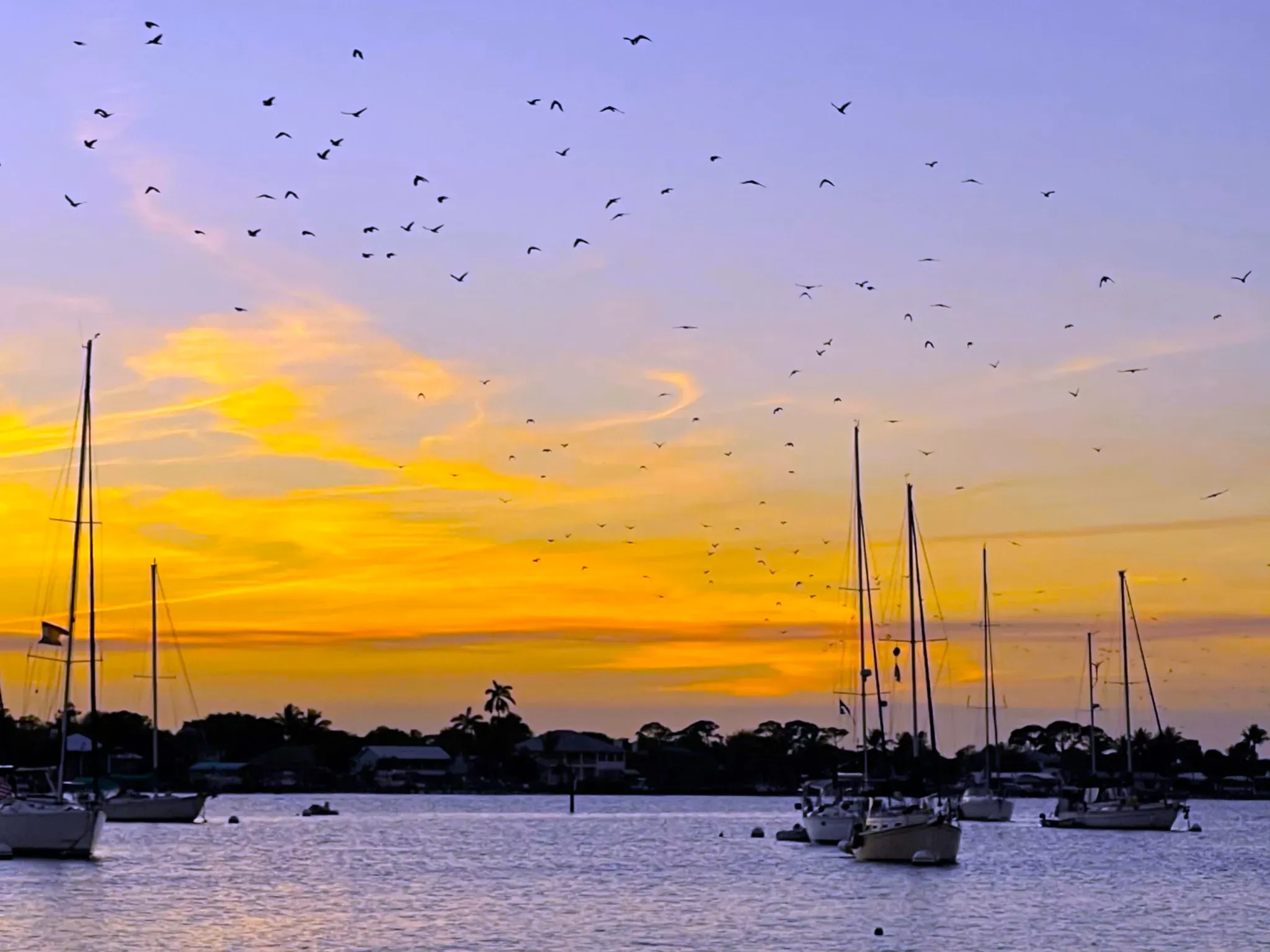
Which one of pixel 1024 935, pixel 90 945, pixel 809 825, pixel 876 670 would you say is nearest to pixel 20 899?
pixel 90 945

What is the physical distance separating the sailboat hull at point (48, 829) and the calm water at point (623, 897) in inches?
26.5

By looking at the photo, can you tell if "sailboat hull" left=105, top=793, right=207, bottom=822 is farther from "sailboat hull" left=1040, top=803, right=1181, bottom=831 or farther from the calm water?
"sailboat hull" left=1040, top=803, right=1181, bottom=831

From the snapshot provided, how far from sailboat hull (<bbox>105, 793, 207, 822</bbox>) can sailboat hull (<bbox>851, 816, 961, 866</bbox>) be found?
60075 mm

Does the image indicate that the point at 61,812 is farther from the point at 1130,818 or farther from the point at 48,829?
the point at 1130,818

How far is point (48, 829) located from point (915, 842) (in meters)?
31.6

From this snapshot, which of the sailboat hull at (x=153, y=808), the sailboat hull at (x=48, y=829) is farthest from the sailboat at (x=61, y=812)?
the sailboat hull at (x=153, y=808)

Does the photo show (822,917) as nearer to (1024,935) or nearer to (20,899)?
(1024,935)

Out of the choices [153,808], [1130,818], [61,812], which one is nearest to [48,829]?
[61,812]

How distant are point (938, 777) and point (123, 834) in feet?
190

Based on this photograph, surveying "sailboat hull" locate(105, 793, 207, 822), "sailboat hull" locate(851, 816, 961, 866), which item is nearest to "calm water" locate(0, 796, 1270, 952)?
"sailboat hull" locate(851, 816, 961, 866)

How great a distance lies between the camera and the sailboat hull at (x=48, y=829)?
232ft

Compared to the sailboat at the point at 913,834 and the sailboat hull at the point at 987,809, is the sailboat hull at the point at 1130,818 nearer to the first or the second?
the sailboat hull at the point at 987,809

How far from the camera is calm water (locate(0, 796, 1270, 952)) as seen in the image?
52.9 m

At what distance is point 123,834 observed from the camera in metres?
115
